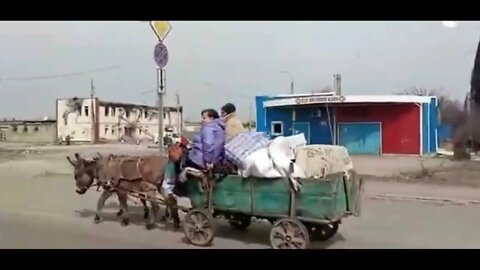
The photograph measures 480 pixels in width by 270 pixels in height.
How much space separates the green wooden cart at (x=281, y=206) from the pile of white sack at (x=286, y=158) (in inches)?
4.9

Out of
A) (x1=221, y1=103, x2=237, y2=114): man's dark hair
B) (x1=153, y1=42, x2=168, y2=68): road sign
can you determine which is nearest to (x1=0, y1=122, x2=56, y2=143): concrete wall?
(x1=153, y1=42, x2=168, y2=68): road sign

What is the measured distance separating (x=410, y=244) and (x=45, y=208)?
723 centimetres

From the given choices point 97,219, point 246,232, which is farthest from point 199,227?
point 97,219

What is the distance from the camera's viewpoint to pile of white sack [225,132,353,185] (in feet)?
22.8

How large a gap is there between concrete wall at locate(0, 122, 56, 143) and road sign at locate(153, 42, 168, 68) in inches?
2433

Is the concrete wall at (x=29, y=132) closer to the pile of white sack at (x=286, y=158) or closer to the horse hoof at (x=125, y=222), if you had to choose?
the horse hoof at (x=125, y=222)

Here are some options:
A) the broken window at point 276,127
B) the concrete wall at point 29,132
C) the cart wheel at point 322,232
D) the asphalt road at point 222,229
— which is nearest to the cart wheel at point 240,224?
the asphalt road at point 222,229

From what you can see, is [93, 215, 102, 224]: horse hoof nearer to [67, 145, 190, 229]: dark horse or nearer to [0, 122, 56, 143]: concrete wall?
[67, 145, 190, 229]: dark horse

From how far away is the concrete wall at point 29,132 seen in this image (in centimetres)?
7069

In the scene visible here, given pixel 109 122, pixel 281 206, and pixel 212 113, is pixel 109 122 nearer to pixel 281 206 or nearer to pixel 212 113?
pixel 212 113

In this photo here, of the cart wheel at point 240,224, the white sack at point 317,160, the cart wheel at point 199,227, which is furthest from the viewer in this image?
the cart wheel at point 240,224

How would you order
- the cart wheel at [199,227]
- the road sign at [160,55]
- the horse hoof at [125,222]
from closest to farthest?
the cart wheel at [199,227] → the horse hoof at [125,222] → the road sign at [160,55]
